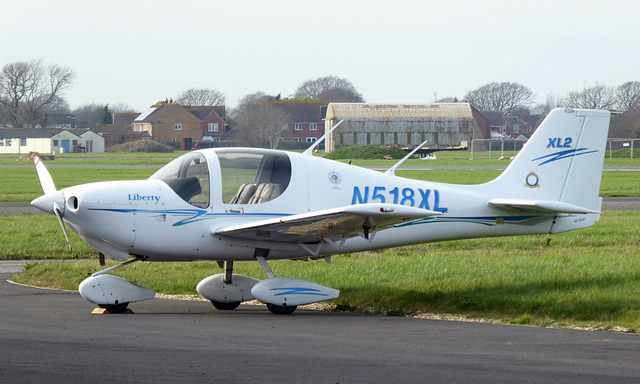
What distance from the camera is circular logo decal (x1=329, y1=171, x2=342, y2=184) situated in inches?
417

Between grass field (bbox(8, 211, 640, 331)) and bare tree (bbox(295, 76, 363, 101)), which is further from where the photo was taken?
bare tree (bbox(295, 76, 363, 101))

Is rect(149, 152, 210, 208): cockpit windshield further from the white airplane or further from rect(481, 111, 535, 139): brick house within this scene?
rect(481, 111, 535, 139): brick house

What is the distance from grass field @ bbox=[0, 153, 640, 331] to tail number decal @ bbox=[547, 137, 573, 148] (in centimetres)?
173

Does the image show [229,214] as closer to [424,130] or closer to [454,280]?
[454,280]

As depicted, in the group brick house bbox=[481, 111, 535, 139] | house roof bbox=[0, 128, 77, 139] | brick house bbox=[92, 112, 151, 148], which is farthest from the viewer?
brick house bbox=[481, 111, 535, 139]

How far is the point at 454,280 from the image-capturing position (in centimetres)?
1111

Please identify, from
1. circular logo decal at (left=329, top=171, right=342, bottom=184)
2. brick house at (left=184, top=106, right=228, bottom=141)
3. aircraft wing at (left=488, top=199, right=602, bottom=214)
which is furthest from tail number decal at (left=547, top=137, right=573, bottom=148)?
brick house at (left=184, top=106, right=228, bottom=141)

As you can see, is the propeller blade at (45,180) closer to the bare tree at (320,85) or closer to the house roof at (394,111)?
the house roof at (394,111)

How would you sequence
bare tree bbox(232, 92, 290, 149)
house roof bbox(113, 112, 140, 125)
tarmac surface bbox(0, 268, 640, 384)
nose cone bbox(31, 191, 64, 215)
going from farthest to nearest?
house roof bbox(113, 112, 140, 125)
bare tree bbox(232, 92, 290, 149)
nose cone bbox(31, 191, 64, 215)
tarmac surface bbox(0, 268, 640, 384)

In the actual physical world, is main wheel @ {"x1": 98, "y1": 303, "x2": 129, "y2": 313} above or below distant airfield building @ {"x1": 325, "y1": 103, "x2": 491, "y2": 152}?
below

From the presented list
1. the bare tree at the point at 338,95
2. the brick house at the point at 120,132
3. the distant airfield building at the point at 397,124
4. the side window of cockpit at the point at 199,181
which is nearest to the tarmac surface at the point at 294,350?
the side window of cockpit at the point at 199,181

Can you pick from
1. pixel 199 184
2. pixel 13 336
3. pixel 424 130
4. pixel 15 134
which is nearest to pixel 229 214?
pixel 199 184

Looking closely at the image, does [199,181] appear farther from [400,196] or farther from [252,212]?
[400,196]

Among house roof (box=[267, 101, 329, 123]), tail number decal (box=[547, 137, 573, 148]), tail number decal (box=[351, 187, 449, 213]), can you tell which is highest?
house roof (box=[267, 101, 329, 123])
